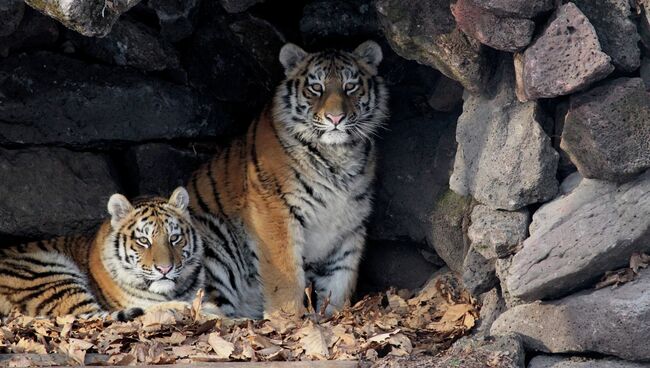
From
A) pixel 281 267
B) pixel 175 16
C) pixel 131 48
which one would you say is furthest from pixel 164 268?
pixel 175 16

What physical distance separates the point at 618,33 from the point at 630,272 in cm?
120

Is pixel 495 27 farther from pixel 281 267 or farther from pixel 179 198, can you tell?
pixel 179 198

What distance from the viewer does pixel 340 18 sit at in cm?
742

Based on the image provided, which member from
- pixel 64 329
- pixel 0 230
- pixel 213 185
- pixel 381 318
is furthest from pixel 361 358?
pixel 0 230

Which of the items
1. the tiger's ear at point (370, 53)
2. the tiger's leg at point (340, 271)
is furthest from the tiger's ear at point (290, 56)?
the tiger's leg at point (340, 271)

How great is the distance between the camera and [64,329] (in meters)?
6.31

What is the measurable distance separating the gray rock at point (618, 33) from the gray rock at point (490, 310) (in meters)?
1.56

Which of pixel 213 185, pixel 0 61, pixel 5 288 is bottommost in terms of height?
pixel 5 288

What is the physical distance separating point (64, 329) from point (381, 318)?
6.18 ft

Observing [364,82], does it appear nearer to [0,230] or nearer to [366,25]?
[366,25]

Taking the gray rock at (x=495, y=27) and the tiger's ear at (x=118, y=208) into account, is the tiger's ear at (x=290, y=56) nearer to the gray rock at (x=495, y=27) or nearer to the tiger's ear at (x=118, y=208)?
the tiger's ear at (x=118, y=208)

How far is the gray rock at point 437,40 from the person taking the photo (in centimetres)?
593

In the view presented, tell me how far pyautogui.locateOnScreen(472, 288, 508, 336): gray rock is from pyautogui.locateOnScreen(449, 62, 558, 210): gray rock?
62cm

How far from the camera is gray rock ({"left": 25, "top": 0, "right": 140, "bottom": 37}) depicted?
5.23m
